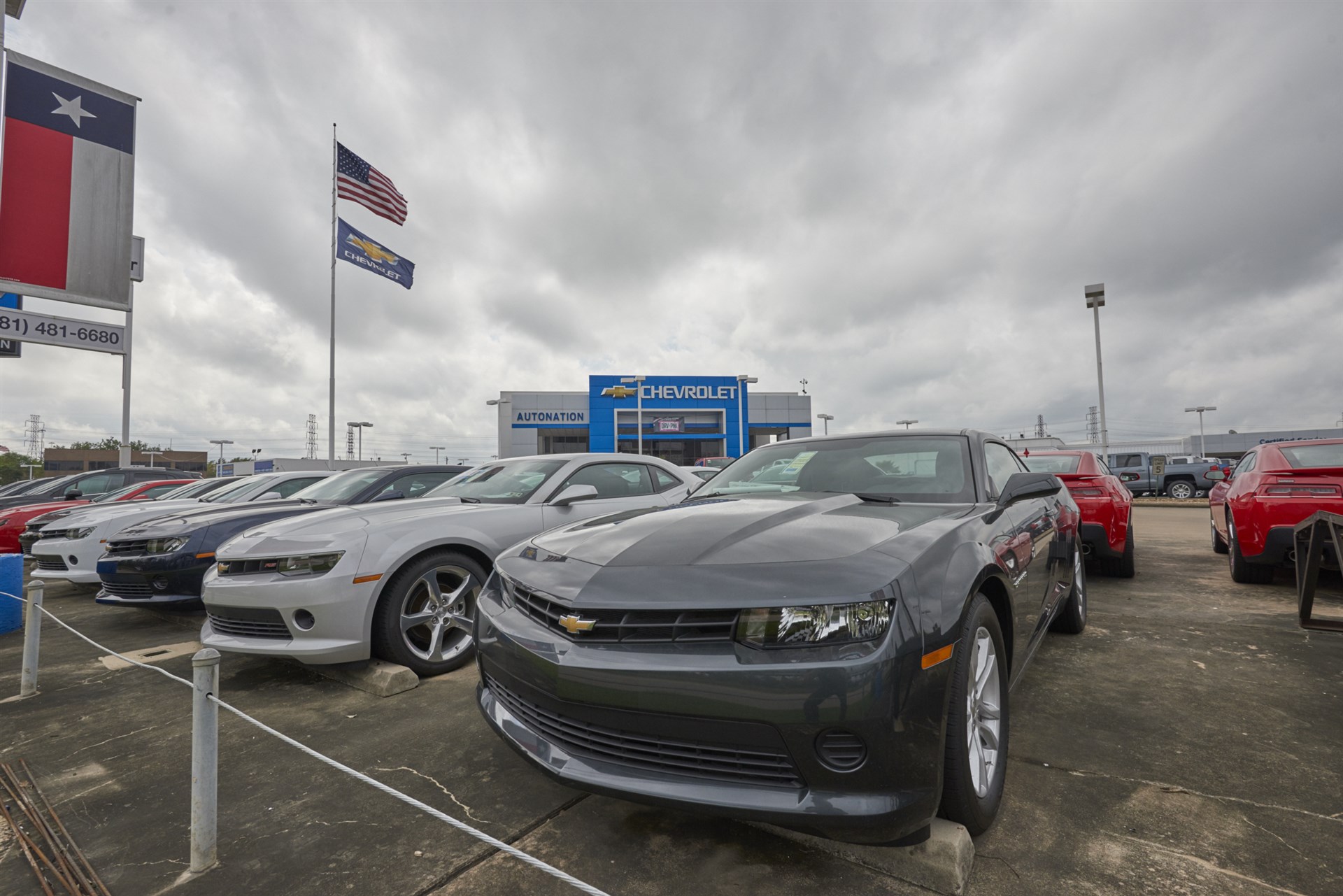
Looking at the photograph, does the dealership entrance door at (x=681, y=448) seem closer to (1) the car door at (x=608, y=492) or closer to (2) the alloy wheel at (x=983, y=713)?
(1) the car door at (x=608, y=492)

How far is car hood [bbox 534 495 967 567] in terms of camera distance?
6.10 ft

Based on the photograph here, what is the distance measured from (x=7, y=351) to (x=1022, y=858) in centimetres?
2476

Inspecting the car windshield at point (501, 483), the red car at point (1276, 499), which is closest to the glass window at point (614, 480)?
the car windshield at point (501, 483)

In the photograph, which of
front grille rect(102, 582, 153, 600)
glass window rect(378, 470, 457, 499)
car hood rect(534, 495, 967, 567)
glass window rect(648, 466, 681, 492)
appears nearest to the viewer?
car hood rect(534, 495, 967, 567)

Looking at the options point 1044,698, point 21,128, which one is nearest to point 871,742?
point 1044,698

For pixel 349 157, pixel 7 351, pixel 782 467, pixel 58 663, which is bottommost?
pixel 58 663

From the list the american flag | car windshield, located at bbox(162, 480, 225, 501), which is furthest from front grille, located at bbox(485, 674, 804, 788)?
the american flag

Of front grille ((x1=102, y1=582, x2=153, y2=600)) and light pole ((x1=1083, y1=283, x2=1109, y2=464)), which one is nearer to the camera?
front grille ((x1=102, y1=582, x2=153, y2=600))

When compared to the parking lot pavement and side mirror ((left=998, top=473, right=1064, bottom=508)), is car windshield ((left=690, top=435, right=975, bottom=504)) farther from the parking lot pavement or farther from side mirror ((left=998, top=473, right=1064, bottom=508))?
the parking lot pavement

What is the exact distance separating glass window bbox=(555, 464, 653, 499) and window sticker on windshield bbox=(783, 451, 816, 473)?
1.77 metres

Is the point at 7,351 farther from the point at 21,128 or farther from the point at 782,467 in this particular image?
the point at 782,467

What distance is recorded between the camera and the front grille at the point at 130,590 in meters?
4.74

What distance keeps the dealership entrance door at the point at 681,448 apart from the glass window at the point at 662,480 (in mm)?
38630

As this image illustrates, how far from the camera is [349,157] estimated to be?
55.5 ft
